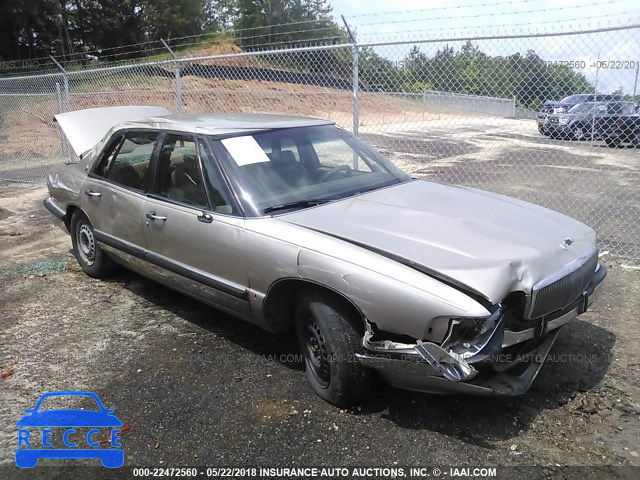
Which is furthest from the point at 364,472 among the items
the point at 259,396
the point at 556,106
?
the point at 556,106

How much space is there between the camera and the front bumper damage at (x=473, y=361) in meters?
2.37

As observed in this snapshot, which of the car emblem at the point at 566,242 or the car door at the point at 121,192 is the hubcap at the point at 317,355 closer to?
the car emblem at the point at 566,242

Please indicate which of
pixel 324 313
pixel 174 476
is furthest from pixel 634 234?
pixel 174 476

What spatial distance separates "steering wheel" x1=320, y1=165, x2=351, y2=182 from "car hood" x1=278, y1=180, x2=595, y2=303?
337 mm

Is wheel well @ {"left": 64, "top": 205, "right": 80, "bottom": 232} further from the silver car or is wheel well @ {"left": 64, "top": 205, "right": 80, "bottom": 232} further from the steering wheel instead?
the steering wheel

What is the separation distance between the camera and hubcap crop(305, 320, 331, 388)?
296cm

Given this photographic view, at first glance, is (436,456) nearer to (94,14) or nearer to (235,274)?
(235,274)

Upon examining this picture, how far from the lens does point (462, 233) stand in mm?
2922

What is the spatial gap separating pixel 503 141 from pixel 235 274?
1486 cm

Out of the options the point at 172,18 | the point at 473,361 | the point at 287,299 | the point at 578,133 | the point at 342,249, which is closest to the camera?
the point at 473,361

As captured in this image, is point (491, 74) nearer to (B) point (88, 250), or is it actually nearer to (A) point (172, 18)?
(B) point (88, 250)

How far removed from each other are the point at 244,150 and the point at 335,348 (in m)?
1.58

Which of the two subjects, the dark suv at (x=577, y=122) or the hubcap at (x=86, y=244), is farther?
the dark suv at (x=577, y=122)

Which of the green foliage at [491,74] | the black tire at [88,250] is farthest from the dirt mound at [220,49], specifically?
the black tire at [88,250]
